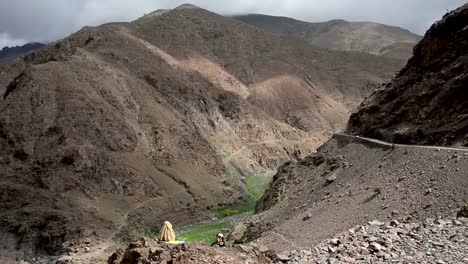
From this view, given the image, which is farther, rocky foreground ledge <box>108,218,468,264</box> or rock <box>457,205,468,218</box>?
rock <box>457,205,468,218</box>

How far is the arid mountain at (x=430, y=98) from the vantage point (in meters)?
28.2

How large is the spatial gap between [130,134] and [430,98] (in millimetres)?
36323

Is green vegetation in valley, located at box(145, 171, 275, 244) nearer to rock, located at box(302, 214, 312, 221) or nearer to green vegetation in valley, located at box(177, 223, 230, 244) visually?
green vegetation in valley, located at box(177, 223, 230, 244)

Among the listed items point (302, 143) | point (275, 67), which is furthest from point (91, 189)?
point (275, 67)

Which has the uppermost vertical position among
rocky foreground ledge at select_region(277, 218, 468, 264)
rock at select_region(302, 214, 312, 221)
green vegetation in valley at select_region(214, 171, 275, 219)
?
rocky foreground ledge at select_region(277, 218, 468, 264)

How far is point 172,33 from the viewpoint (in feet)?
348

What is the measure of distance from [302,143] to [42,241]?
163ft

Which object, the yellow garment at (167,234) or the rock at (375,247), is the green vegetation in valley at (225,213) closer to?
the yellow garment at (167,234)

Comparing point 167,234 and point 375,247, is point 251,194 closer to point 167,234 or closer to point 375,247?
point 167,234

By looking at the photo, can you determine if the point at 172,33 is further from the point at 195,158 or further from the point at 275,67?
the point at 195,158

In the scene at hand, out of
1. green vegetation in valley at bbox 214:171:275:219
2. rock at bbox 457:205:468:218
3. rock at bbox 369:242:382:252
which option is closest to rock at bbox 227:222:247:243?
rock at bbox 457:205:468:218

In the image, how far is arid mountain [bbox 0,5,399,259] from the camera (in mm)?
48719

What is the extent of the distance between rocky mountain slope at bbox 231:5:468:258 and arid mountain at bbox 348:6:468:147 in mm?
69

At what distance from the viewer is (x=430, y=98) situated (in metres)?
30.7
